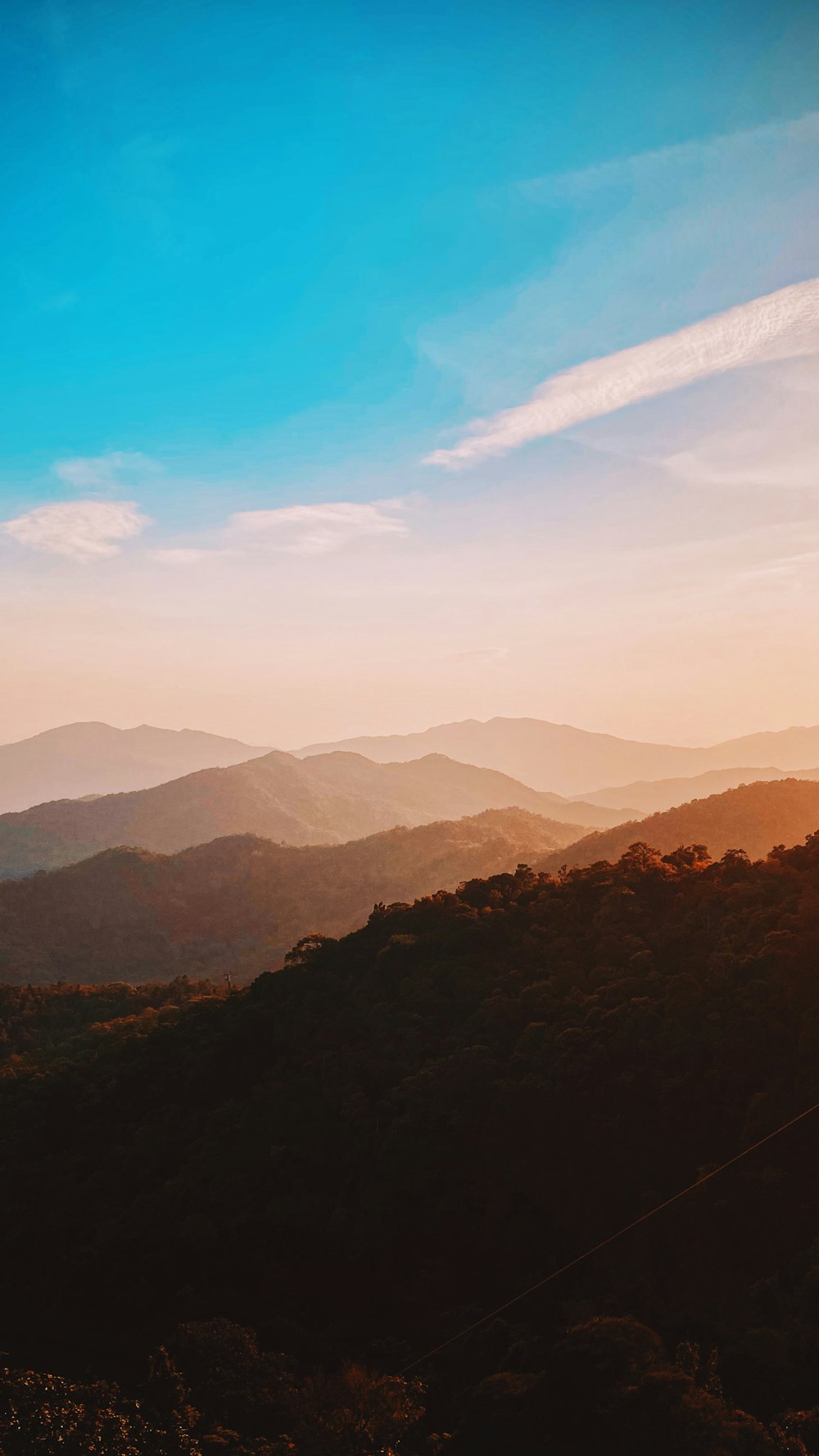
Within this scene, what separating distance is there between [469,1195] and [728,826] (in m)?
60.9

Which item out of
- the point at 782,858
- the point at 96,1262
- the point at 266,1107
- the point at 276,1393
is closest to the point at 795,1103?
the point at 782,858

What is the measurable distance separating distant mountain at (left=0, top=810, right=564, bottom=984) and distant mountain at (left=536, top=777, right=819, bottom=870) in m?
11.1

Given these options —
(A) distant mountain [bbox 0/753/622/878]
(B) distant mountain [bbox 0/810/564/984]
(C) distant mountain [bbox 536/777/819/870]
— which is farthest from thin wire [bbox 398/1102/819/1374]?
(A) distant mountain [bbox 0/753/622/878]

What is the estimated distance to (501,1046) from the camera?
24.4m

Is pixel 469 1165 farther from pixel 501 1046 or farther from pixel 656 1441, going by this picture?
pixel 656 1441

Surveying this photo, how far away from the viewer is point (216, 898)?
91.6 meters

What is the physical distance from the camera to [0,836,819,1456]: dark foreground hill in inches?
592

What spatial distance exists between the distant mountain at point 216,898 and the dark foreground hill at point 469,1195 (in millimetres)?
43879

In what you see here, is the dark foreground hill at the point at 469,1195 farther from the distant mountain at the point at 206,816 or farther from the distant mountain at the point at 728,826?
the distant mountain at the point at 206,816

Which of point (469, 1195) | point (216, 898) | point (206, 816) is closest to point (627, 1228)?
point (469, 1195)

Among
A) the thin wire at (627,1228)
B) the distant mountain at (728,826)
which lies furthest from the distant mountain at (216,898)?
the thin wire at (627,1228)

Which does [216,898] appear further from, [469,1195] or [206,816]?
[469,1195]

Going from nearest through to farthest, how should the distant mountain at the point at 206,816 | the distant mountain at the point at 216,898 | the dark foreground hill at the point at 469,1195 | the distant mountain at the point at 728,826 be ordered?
the dark foreground hill at the point at 469,1195, the distant mountain at the point at 728,826, the distant mountain at the point at 216,898, the distant mountain at the point at 206,816

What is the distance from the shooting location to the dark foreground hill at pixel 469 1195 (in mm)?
15031
